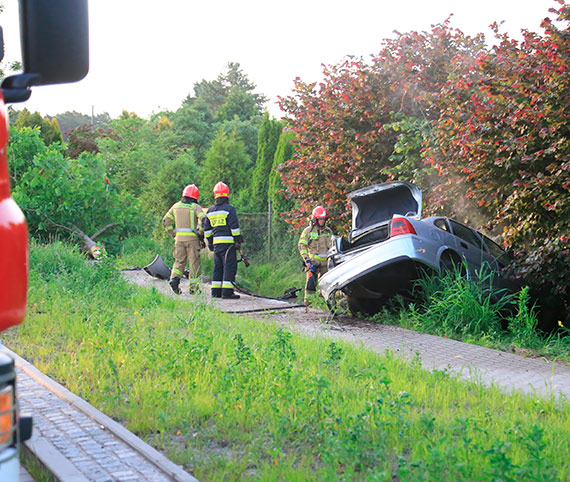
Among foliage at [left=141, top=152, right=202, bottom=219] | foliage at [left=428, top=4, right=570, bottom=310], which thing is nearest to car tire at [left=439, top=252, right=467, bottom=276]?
foliage at [left=428, top=4, right=570, bottom=310]

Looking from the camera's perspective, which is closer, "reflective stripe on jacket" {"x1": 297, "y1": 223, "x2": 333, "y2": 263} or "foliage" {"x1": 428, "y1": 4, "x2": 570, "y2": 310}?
"foliage" {"x1": 428, "y1": 4, "x2": 570, "y2": 310}

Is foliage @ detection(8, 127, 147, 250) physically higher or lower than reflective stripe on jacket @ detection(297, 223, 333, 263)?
higher

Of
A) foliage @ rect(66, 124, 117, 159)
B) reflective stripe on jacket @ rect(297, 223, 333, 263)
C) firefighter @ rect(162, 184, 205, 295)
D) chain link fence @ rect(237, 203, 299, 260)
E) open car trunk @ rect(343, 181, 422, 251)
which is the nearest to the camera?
open car trunk @ rect(343, 181, 422, 251)

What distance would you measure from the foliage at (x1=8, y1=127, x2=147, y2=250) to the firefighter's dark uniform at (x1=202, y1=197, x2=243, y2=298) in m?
6.67

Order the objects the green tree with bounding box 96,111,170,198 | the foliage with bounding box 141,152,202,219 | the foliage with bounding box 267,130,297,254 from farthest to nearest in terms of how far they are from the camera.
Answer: the green tree with bounding box 96,111,170,198 < the foliage with bounding box 141,152,202,219 < the foliage with bounding box 267,130,297,254

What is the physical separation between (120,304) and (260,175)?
14044mm

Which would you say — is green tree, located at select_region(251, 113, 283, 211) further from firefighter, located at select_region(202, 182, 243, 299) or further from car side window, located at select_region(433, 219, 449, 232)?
car side window, located at select_region(433, 219, 449, 232)

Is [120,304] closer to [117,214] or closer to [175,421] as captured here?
[175,421]

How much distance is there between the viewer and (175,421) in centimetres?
487

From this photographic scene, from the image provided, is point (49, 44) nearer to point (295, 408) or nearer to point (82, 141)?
point (295, 408)

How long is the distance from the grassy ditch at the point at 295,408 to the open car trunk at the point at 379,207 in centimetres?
258

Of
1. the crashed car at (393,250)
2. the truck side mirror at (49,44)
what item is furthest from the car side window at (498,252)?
the truck side mirror at (49,44)

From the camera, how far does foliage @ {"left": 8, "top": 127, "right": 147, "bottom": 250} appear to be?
1827cm

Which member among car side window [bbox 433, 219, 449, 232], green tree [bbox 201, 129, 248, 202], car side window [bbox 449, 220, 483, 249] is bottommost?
car side window [bbox 449, 220, 483, 249]
